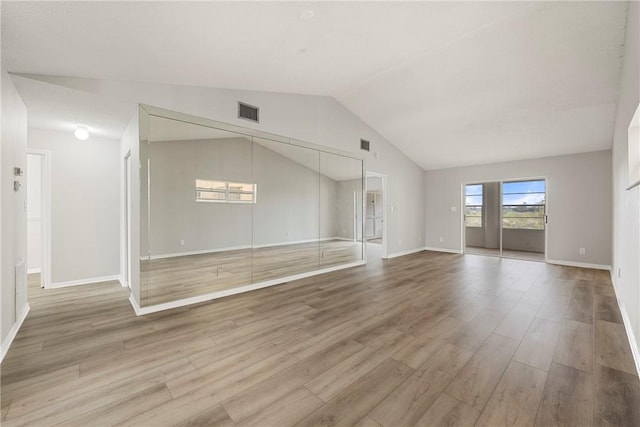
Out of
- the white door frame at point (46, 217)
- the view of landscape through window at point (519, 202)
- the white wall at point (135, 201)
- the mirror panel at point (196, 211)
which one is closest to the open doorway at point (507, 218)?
the view of landscape through window at point (519, 202)

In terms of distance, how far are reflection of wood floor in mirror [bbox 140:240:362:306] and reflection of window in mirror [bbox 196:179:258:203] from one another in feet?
2.63

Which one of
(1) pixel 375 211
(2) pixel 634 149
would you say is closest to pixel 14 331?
(2) pixel 634 149

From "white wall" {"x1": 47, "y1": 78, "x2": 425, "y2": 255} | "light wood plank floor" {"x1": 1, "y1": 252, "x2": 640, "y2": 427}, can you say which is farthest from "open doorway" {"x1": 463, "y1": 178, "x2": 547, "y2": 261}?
"light wood plank floor" {"x1": 1, "y1": 252, "x2": 640, "y2": 427}

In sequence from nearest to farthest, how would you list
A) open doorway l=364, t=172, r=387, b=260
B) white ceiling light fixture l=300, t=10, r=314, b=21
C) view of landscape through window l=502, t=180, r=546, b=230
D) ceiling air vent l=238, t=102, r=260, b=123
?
white ceiling light fixture l=300, t=10, r=314, b=21, ceiling air vent l=238, t=102, r=260, b=123, open doorway l=364, t=172, r=387, b=260, view of landscape through window l=502, t=180, r=546, b=230

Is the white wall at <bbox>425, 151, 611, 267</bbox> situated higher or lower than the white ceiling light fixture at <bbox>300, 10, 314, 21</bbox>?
lower

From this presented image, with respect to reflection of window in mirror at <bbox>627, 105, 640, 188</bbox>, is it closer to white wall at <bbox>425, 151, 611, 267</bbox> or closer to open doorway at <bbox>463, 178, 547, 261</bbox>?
white wall at <bbox>425, 151, 611, 267</bbox>

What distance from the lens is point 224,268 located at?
150 inches

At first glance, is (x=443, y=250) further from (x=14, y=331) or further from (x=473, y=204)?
(x=14, y=331)

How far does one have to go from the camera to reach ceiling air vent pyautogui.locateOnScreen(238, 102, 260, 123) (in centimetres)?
379

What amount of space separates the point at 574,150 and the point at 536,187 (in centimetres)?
144

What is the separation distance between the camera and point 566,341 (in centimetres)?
238

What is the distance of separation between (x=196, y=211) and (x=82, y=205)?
7.21 ft

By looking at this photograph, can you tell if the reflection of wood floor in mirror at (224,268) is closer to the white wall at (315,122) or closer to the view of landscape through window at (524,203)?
Answer: the white wall at (315,122)

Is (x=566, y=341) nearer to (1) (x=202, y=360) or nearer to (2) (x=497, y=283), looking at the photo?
(2) (x=497, y=283)
